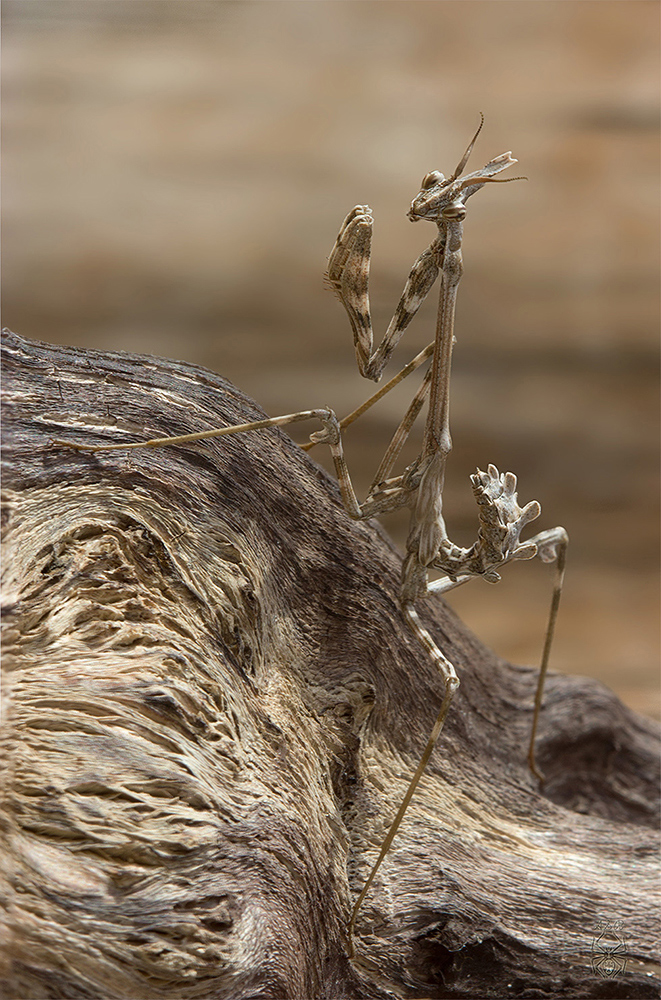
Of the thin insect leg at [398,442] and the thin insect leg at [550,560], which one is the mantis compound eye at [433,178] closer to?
the thin insect leg at [398,442]

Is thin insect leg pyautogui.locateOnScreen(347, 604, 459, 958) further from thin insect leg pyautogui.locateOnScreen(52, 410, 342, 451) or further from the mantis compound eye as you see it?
the mantis compound eye

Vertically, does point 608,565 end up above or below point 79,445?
above

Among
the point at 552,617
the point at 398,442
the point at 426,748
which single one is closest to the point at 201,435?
the point at 398,442

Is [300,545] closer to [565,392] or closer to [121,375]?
[121,375]

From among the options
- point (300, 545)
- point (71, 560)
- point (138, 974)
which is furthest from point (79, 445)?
point (138, 974)

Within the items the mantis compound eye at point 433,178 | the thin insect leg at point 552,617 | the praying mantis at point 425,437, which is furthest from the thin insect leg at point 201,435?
the thin insect leg at point 552,617

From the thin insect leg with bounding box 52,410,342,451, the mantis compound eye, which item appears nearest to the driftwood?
the thin insect leg with bounding box 52,410,342,451

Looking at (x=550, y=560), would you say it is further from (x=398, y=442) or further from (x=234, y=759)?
(x=234, y=759)
